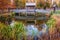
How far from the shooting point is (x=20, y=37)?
194cm

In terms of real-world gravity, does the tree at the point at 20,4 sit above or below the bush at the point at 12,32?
above

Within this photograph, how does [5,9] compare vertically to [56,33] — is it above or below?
above

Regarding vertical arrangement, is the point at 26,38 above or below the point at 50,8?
below

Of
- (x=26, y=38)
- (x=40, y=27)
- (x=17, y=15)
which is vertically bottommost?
(x=26, y=38)

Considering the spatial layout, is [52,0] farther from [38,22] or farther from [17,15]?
[17,15]

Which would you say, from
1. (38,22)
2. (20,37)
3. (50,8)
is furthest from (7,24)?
(50,8)

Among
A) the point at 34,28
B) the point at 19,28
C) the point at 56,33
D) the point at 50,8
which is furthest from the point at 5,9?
the point at 56,33

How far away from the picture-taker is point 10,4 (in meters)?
1.98

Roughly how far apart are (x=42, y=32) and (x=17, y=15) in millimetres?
380

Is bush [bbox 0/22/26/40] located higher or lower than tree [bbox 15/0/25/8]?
lower

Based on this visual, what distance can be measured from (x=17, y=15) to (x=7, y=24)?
169 mm

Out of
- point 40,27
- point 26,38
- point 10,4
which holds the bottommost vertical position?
point 26,38

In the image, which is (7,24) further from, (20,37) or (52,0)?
(52,0)

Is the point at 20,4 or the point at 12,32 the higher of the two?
the point at 20,4
